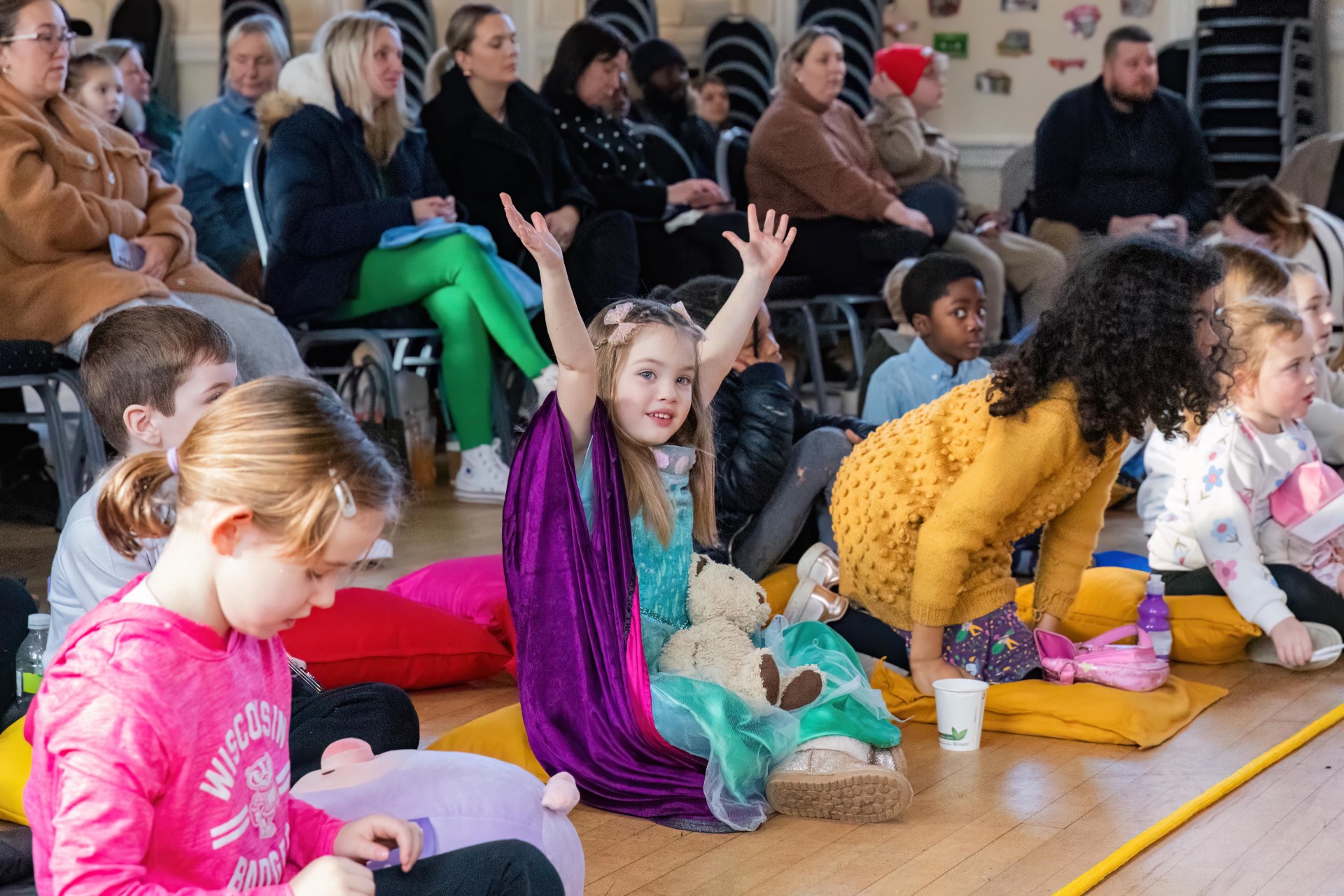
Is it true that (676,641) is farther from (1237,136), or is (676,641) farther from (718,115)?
(1237,136)

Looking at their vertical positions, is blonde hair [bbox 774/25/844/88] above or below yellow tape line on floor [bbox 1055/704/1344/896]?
above

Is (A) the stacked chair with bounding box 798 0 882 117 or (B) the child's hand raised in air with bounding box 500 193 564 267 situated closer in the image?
(B) the child's hand raised in air with bounding box 500 193 564 267

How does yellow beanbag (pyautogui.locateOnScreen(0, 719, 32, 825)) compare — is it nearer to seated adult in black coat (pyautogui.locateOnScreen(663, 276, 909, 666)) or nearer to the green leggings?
seated adult in black coat (pyautogui.locateOnScreen(663, 276, 909, 666))

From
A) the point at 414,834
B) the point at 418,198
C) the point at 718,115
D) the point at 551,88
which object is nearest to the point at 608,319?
the point at 414,834

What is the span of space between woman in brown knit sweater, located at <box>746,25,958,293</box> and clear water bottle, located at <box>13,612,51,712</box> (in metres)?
3.25

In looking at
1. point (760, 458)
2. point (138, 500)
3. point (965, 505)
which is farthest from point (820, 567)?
point (138, 500)

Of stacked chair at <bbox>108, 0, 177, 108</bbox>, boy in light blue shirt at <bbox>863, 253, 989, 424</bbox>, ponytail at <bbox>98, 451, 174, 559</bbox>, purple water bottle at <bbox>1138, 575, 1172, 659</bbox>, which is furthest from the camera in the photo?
stacked chair at <bbox>108, 0, 177, 108</bbox>

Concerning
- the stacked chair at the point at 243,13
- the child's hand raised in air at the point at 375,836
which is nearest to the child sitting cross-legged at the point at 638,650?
A: the child's hand raised in air at the point at 375,836

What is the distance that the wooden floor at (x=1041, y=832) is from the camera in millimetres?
1655

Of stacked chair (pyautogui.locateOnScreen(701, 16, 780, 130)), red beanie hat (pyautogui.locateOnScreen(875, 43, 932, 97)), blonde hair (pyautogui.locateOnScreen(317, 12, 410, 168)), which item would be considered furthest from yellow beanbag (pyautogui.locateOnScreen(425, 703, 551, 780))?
stacked chair (pyautogui.locateOnScreen(701, 16, 780, 130))

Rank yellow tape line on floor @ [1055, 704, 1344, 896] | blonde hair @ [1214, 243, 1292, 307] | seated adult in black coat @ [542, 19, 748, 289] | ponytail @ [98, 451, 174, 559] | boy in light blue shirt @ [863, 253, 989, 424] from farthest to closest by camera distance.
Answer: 1. seated adult in black coat @ [542, 19, 748, 289]
2. boy in light blue shirt @ [863, 253, 989, 424]
3. blonde hair @ [1214, 243, 1292, 307]
4. yellow tape line on floor @ [1055, 704, 1344, 896]
5. ponytail @ [98, 451, 174, 559]

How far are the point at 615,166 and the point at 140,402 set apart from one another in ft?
10.0

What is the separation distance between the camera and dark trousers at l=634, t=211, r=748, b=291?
455cm

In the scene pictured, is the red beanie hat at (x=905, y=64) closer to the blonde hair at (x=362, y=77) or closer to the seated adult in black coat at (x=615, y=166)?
the seated adult in black coat at (x=615, y=166)
